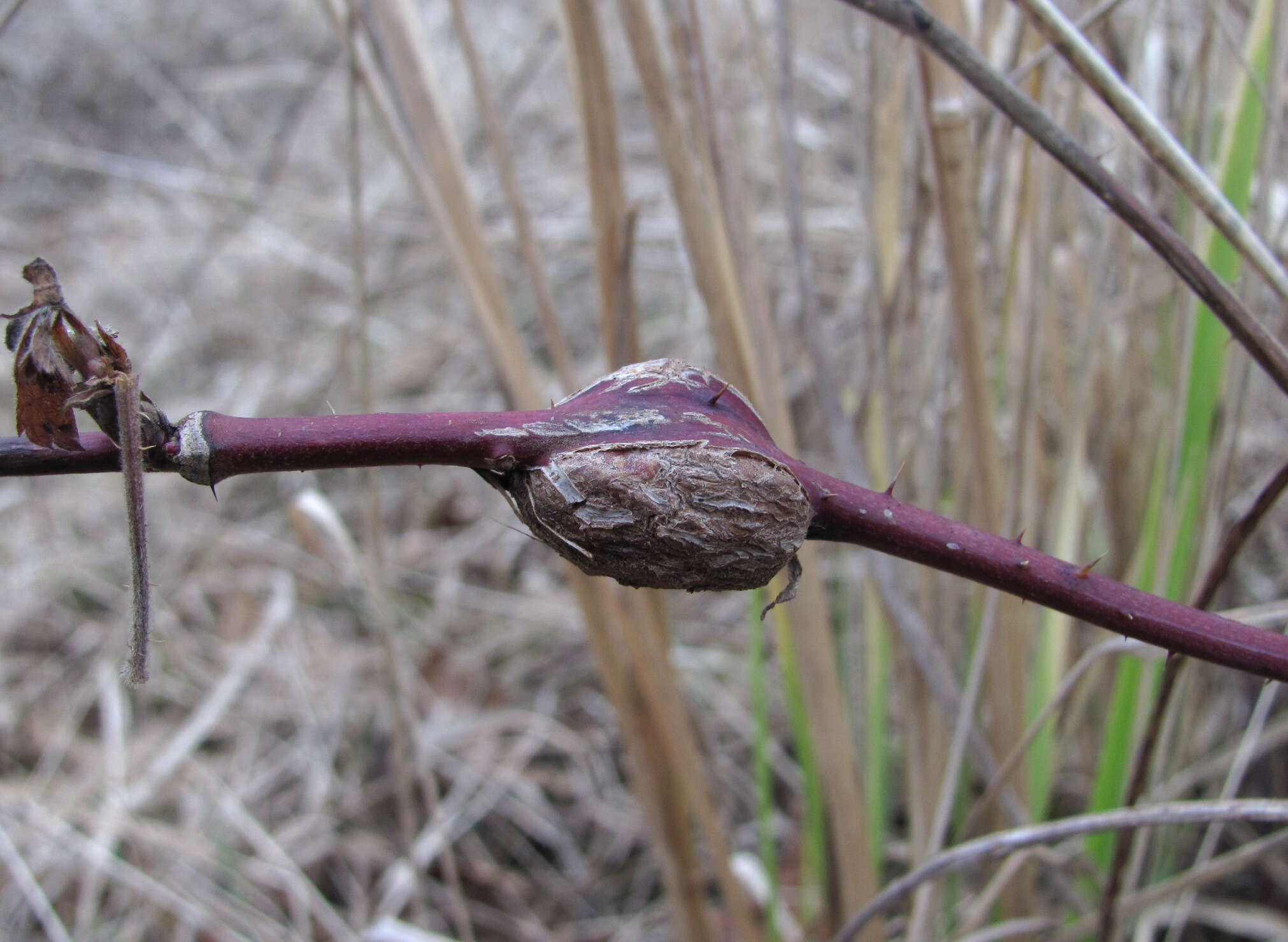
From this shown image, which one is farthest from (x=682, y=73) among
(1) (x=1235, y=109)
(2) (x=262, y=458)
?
(2) (x=262, y=458)

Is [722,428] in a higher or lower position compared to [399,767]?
higher

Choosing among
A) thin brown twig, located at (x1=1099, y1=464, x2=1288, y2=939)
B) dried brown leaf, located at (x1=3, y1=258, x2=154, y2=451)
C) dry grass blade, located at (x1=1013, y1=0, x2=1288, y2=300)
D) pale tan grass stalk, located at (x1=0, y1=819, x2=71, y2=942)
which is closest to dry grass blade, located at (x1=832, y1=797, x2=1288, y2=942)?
thin brown twig, located at (x1=1099, y1=464, x2=1288, y2=939)

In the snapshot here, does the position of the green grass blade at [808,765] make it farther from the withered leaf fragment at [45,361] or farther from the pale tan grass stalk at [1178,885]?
the withered leaf fragment at [45,361]

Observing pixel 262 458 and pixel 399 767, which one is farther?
pixel 399 767

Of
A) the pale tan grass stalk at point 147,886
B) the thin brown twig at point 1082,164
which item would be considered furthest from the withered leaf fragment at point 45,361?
the pale tan grass stalk at point 147,886

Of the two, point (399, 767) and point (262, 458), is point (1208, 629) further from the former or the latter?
point (399, 767)
